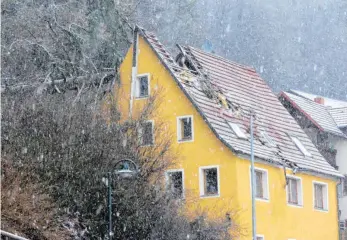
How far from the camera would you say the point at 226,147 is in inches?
1490

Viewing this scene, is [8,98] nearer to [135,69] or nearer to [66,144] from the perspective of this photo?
[66,144]

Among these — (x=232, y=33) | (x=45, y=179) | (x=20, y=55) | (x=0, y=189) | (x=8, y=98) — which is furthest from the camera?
(x=232, y=33)

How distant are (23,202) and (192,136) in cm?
1464

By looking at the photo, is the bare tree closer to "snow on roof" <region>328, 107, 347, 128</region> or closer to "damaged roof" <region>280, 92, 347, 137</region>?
"damaged roof" <region>280, 92, 347, 137</region>

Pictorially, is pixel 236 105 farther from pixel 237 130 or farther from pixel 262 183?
pixel 262 183

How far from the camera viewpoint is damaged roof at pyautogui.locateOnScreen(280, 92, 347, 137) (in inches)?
2026

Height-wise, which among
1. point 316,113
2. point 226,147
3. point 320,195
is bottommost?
point 320,195

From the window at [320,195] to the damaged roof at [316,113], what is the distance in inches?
316

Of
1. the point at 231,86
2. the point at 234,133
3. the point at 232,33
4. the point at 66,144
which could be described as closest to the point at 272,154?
the point at 234,133

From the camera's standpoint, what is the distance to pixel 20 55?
125 feet

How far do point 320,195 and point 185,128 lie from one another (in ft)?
26.0

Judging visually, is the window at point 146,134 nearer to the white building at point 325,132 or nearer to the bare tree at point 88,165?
the bare tree at point 88,165

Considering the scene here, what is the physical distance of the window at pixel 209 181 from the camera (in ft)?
125

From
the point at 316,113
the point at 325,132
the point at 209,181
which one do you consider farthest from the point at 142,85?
the point at 316,113
